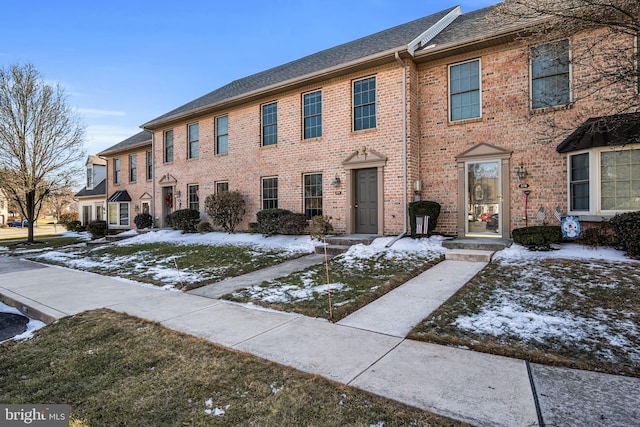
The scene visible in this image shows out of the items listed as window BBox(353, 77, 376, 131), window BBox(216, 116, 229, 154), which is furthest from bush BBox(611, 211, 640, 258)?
window BBox(216, 116, 229, 154)

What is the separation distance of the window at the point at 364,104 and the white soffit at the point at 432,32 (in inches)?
59.8

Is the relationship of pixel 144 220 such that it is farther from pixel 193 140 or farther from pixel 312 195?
pixel 312 195

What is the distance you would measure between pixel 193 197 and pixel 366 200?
32.3ft

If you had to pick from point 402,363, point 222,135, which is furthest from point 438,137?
point 222,135

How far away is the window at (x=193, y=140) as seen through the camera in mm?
16859

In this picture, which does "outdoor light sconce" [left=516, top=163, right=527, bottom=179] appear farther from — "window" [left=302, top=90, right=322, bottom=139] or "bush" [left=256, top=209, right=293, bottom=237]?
"bush" [left=256, top=209, right=293, bottom=237]

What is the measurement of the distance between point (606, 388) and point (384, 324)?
7.39 feet

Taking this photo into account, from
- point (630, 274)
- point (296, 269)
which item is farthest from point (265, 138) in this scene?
point (630, 274)

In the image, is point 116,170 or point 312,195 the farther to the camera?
point 116,170

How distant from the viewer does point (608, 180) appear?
25.9 ft

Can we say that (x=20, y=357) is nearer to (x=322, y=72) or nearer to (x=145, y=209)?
(x=322, y=72)

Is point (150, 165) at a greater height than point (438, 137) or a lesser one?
greater

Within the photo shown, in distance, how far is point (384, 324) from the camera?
4.43 m

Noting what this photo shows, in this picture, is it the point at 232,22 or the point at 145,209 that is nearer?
the point at 232,22
